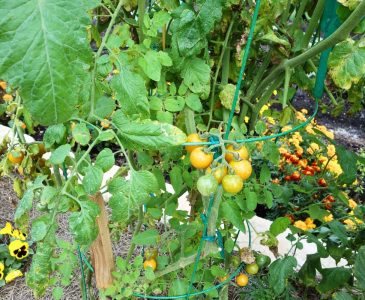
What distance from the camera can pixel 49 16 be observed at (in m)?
0.46

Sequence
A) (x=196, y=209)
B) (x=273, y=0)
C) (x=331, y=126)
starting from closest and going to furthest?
(x=273, y=0) → (x=196, y=209) → (x=331, y=126)

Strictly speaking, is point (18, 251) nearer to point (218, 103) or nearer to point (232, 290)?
point (232, 290)

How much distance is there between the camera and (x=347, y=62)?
2.72 feet

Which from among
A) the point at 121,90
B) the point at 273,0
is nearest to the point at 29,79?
the point at 121,90

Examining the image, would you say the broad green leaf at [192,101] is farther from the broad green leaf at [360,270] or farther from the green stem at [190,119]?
the broad green leaf at [360,270]

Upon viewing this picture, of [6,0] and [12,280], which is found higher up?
[6,0]

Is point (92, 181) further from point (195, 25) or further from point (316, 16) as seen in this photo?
point (316, 16)

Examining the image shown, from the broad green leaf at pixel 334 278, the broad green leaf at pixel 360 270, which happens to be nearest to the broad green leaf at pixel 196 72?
the broad green leaf at pixel 360 270

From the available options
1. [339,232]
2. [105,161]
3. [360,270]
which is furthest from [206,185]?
[339,232]

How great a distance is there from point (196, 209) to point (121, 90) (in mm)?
700

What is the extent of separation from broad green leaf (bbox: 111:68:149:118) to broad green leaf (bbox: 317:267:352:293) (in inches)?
41.0

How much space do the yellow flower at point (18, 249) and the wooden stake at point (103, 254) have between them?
697 millimetres

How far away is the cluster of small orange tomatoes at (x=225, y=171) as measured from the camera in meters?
0.76

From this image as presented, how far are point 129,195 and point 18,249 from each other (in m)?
1.38
